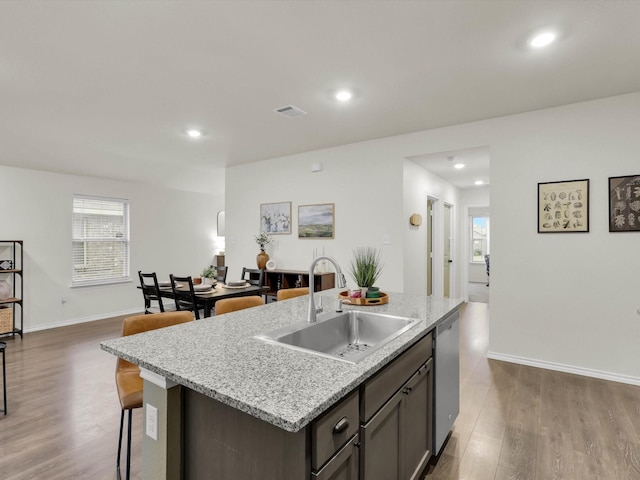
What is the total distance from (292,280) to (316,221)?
0.94 metres

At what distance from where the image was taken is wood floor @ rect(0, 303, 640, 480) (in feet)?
6.50

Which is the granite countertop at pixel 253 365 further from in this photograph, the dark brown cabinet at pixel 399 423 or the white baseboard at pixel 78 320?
the white baseboard at pixel 78 320

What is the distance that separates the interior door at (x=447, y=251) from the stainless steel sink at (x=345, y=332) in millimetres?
4686

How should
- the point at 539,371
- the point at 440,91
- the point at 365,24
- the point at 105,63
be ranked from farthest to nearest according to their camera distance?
the point at 539,371 → the point at 440,91 → the point at 105,63 → the point at 365,24

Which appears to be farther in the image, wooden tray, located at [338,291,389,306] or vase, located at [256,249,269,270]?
vase, located at [256,249,269,270]

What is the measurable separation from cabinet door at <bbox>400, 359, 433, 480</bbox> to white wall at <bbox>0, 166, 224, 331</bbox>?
18.8 feet

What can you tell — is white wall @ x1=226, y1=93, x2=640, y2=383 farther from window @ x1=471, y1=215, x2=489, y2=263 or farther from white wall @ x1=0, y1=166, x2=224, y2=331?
window @ x1=471, y1=215, x2=489, y2=263

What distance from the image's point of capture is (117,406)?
8.93ft

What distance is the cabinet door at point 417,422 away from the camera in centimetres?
158

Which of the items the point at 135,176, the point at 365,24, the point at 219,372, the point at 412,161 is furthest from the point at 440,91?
the point at 135,176

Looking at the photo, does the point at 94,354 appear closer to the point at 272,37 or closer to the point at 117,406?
the point at 117,406

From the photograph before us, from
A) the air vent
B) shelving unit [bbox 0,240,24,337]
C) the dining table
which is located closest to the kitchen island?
the dining table

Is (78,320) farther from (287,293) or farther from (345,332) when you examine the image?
(345,332)

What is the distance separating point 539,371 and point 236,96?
3.87 meters
